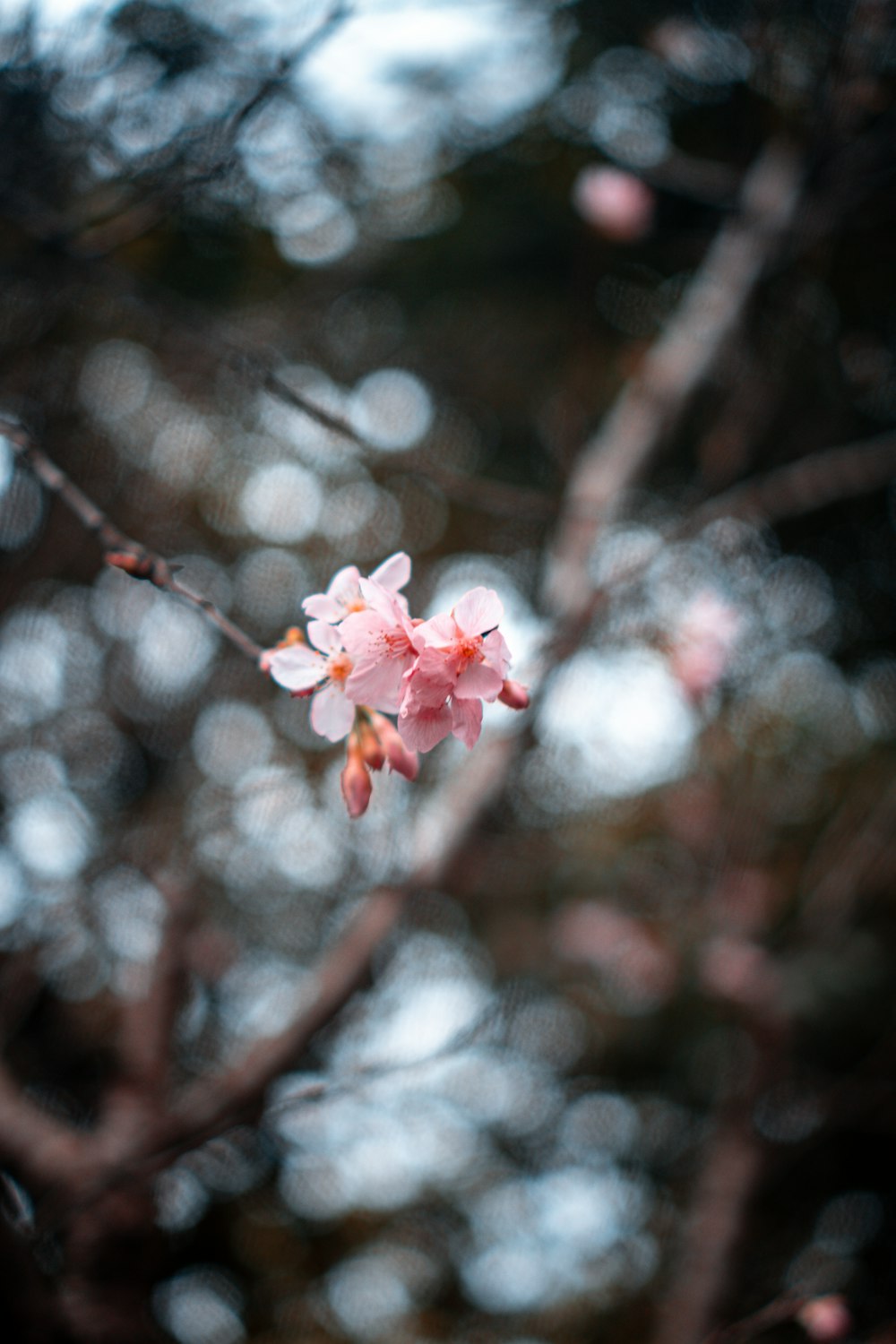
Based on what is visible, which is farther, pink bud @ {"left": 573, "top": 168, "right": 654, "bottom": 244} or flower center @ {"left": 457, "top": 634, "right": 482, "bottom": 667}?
pink bud @ {"left": 573, "top": 168, "right": 654, "bottom": 244}

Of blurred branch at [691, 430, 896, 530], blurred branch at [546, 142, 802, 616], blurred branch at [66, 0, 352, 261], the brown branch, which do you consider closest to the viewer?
blurred branch at [66, 0, 352, 261]

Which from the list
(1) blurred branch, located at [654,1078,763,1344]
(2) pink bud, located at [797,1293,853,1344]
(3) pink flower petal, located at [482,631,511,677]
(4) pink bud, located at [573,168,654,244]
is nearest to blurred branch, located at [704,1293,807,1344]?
(2) pink bud, located at [797,1293,853,1344]

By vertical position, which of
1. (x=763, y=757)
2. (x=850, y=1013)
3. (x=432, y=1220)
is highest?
(x=763, y=757)

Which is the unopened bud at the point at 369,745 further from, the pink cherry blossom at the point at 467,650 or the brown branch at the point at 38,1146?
the brown branch at the point at 38,1146

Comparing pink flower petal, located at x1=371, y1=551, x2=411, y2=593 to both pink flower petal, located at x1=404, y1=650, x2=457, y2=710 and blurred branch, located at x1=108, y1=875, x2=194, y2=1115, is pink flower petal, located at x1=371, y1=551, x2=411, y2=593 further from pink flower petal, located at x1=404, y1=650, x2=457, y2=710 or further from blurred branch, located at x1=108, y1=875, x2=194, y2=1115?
blurred branch, located at x1=108, y1=875, x2=194, y2=1115

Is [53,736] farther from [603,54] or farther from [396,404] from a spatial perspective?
[603,54]

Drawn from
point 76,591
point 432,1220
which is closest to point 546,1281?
point 432,1220
